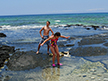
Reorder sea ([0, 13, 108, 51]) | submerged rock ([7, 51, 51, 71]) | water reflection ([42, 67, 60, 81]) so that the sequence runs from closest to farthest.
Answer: water reflection ([42, 67, 60, 81])
submerged rock ([7, 51, 51, 71])
sea ([0, 13, 108, 51])

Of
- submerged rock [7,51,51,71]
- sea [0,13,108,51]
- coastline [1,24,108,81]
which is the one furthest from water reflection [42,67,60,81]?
sea [0,13,108,51]

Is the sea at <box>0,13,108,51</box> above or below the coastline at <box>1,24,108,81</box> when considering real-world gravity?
below

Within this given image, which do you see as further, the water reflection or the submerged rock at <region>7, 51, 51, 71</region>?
the submerged rock at <region>7, 51, 51, 71</region>

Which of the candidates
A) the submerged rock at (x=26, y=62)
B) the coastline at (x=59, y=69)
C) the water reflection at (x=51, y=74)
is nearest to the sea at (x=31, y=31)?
the submerged rock at (x=26, y=62)

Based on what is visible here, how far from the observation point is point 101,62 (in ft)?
20.5

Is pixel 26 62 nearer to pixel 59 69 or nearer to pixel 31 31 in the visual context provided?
pixel 59 69

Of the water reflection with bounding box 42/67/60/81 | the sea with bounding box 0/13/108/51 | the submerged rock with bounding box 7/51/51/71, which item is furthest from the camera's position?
the sea with bounding box 0/13/108/51

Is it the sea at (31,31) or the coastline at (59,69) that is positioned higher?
the coastline at (59,69)

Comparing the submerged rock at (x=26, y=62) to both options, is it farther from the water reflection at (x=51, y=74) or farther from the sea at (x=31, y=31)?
the sea at (x=31, y=31)

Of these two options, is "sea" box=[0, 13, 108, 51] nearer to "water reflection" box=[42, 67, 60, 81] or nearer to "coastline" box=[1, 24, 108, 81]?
"coastline" box=[1, 24, 108, 81]

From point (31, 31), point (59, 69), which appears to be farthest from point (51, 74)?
point (31, 31)

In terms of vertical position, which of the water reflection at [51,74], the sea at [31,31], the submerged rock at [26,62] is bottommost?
the sea at [31,31]

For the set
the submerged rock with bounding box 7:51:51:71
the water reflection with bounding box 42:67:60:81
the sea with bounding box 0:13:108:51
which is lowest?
the sea with bounding box 0:13:108:51

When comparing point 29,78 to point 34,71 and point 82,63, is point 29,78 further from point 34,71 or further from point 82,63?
point 82,63
